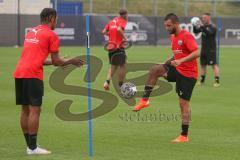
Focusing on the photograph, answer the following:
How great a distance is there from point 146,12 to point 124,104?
1444 inches

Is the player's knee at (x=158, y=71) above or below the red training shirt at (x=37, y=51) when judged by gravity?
below

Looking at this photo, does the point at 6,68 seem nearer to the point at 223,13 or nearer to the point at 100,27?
the point at 100,27

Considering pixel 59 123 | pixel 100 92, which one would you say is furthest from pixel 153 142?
pixel 100 92

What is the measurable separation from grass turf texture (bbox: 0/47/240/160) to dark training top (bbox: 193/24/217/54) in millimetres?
3132

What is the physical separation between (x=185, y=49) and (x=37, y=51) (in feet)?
8.73

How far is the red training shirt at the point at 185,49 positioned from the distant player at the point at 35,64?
6.76 feet

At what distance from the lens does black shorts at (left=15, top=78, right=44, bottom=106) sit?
33.6 ft

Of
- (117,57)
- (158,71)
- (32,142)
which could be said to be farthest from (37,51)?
(117,57)

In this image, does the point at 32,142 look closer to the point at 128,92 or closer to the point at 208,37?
the point at 128,92

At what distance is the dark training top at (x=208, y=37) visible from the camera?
70.8ft

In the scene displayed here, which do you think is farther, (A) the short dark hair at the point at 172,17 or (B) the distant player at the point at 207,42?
(B) the distant player at the point at 207,42

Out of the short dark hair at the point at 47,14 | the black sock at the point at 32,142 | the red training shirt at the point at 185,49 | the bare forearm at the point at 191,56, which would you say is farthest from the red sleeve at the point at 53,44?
the red training shirt at the point at 185,49

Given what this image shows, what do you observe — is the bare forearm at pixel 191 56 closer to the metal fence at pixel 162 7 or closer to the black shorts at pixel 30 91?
the black shorts at pixel 30 91

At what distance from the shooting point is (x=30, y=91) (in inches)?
403
